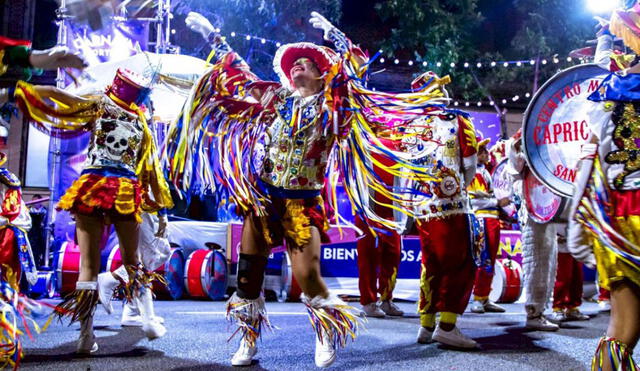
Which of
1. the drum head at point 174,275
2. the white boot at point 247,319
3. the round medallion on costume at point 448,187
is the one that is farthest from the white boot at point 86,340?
the drum head at point 174,275

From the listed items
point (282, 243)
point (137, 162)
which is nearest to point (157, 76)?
point (137, 162)

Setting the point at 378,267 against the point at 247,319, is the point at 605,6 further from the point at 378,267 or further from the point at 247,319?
the point at 378,267

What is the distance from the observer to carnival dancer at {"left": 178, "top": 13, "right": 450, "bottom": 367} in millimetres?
3436

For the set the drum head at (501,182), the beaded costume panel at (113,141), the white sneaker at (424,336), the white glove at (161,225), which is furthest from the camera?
the drum head at (501,182)

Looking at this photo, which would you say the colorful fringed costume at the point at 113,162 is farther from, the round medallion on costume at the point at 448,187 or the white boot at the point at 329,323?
the round medallion on costume at the point at 448,187

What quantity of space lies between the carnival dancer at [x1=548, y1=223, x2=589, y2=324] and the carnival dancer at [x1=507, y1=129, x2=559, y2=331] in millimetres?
604

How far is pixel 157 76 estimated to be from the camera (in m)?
4.05

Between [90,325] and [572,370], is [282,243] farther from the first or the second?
[572,370]

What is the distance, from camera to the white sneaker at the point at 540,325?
4926mm

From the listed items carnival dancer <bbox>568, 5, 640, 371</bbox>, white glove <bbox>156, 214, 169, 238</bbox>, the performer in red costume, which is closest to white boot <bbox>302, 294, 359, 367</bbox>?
carnival dancer <bbox>568, 5, 640, 371</bbox>

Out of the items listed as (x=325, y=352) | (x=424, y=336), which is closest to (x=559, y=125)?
(x=424, y=336)

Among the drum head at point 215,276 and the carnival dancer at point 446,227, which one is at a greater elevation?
the carnival dancer at point 446,227

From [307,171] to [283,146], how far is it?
197mm

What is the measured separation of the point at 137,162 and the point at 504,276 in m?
4.94
